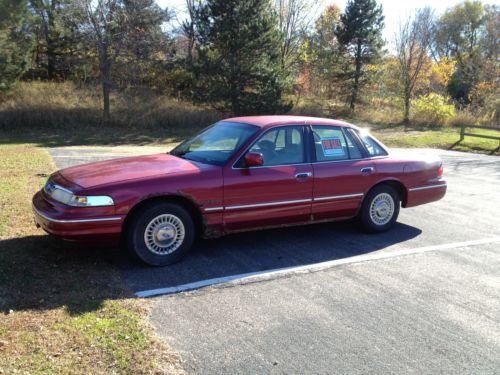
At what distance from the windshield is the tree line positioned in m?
18.9

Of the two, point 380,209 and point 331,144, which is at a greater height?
point 331,144

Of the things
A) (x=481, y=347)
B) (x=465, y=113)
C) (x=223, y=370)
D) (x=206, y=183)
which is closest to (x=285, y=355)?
(x=223, y=370)

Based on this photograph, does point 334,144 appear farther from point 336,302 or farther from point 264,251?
point 336,302

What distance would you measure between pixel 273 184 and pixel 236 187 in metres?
0.49

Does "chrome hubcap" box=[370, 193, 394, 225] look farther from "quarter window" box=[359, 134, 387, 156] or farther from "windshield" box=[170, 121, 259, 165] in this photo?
"windshield" box=[170, 121, 259, 165]

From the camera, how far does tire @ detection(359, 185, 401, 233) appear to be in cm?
649

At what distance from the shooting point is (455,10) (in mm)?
60250

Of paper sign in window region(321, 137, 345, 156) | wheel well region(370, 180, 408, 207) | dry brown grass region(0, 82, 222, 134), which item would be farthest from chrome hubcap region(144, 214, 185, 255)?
dry brown grass region(0, 82, 222, 134)

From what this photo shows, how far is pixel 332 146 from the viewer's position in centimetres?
622

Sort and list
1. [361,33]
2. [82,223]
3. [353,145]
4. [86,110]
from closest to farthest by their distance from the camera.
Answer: [82,223] < [353,145] < [86,110] < [361,33]

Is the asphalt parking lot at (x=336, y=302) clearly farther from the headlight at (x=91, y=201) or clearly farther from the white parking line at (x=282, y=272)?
the headlight at (x=91, y=201)

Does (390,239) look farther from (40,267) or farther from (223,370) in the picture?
(40,267)

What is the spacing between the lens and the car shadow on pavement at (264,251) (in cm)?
487

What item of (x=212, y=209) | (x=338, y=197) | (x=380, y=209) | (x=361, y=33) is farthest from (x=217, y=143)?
(x=361, y=33)
